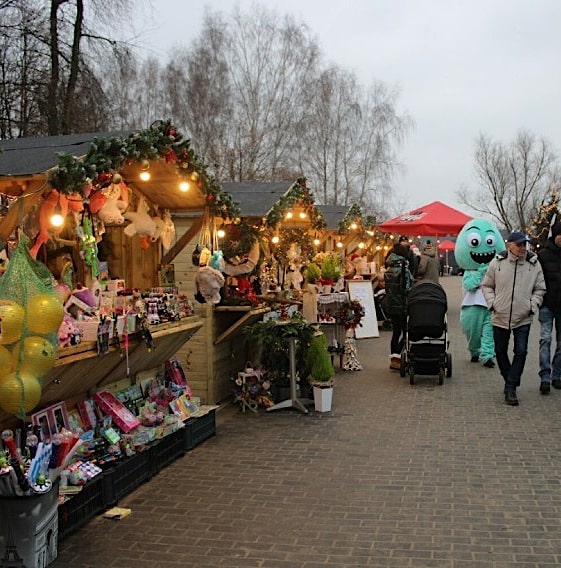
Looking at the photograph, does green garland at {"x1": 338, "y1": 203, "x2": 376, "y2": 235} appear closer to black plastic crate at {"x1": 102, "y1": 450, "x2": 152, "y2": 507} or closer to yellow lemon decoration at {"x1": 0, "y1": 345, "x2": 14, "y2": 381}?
black plastic crate at {"x1": 102, "y1": 450, "x2": 152, "y2": 507}

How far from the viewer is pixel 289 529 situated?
4590 millimetres

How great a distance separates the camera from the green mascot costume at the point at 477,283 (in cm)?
1069

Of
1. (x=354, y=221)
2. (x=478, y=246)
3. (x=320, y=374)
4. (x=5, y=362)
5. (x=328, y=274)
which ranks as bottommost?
(x=320, y=374)

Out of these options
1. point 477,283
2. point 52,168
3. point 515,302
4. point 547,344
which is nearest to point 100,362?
point 52,168

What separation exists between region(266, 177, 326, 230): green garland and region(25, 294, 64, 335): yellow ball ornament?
512 cm

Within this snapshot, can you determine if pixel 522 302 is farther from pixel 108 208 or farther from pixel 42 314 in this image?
pixel 42 314

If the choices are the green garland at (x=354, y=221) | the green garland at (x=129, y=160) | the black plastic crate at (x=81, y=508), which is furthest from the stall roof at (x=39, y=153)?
the green garland at (x=354, y=221)

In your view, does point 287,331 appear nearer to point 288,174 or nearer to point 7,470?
point 7,470

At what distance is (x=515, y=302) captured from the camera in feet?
26.5

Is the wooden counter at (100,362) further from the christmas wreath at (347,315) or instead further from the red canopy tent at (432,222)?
the red canopy tent at (432,222)

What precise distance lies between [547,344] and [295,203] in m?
4.03

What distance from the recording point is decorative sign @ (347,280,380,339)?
48.0ft

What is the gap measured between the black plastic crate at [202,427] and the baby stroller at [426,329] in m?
3.49

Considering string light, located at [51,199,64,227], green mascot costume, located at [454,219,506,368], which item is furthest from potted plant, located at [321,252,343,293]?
string light, located at [51,199,64,227]
